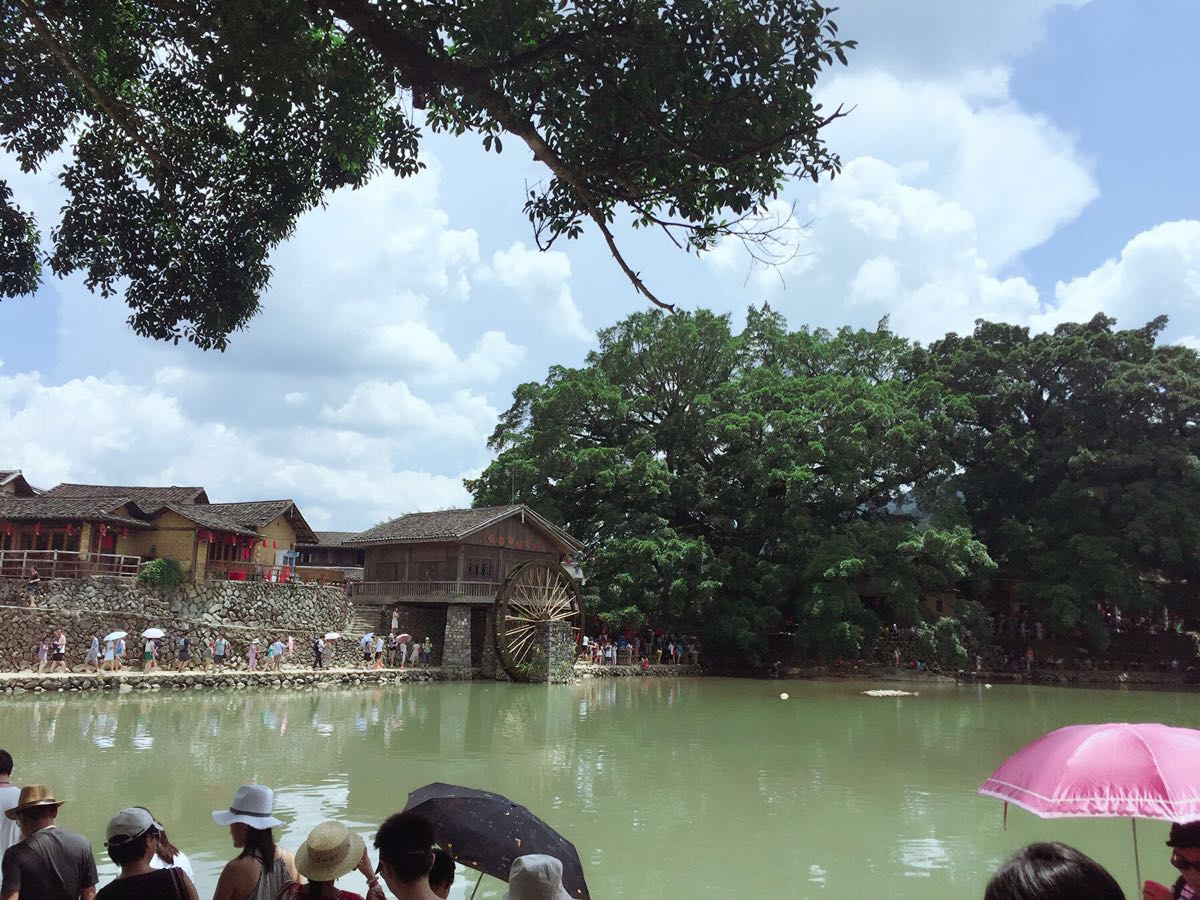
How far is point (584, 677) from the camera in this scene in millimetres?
27250

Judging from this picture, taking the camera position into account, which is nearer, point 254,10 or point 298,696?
point 254,10

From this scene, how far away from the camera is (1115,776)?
115 inches

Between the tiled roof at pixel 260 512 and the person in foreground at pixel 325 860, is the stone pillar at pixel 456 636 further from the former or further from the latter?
the person in foreground at pixel 325 860

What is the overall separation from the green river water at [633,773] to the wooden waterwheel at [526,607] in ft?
10.5

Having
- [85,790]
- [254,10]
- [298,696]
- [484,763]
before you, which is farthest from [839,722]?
[254,10]

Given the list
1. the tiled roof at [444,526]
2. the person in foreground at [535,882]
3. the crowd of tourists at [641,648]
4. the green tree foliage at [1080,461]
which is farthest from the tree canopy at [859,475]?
the person in foreground at [535,882]

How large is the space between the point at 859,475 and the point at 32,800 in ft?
91.7

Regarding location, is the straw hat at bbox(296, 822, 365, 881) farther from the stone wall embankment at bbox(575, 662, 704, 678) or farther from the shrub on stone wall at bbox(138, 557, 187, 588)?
the stone wall embankment at bbox(575, 662, 704, 678)

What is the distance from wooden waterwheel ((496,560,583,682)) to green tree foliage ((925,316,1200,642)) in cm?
1414

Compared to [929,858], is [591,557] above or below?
above

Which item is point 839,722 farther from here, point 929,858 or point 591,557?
point 591,557

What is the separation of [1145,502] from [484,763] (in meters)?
24.2

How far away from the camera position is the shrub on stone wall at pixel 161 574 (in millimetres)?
21719

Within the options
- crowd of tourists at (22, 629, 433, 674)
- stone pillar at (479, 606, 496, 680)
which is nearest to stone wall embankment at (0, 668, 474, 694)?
crowd of tourists at (22, 629, 433, 674)
